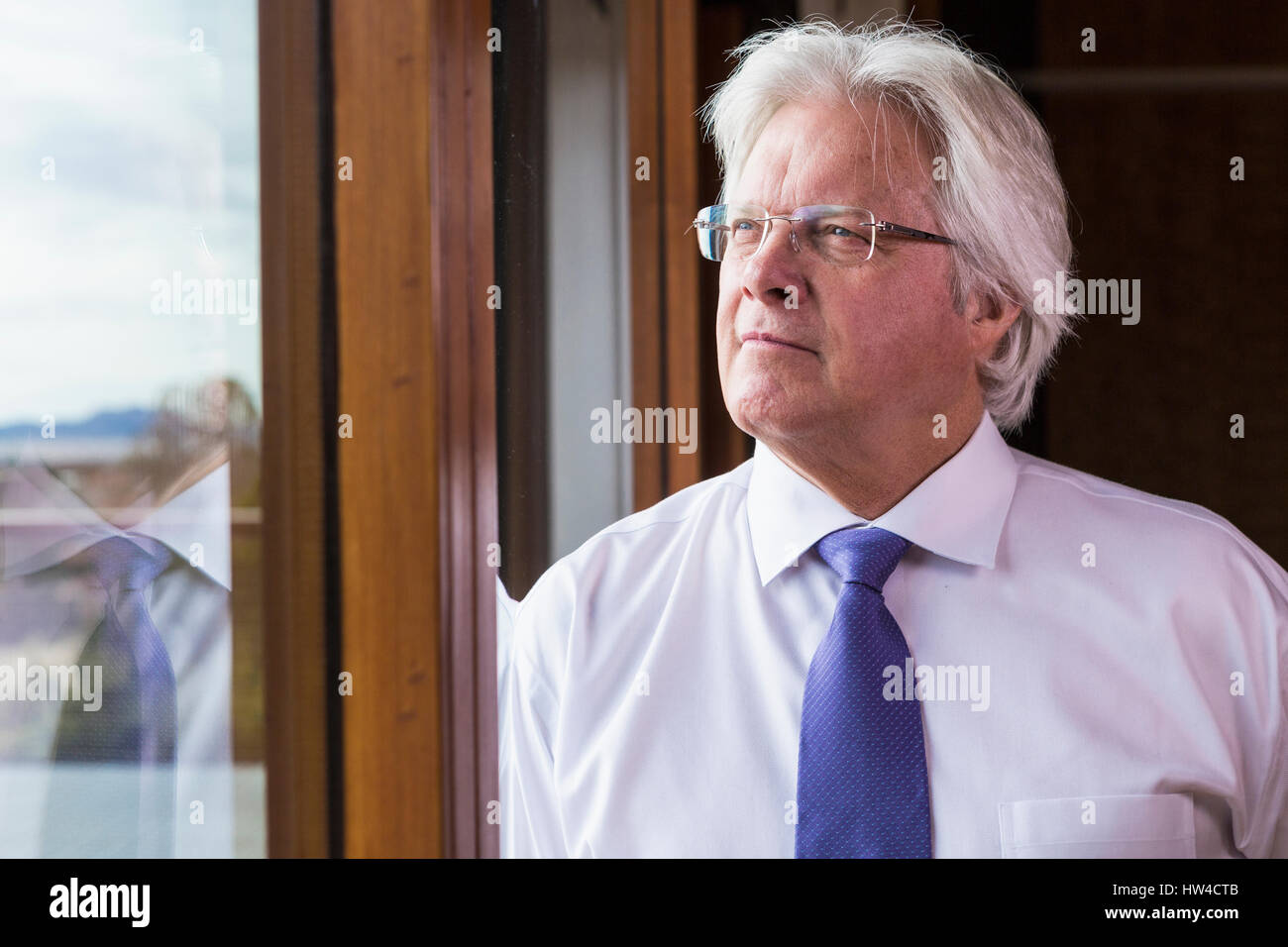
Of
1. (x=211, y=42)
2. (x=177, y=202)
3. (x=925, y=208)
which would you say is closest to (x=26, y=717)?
(x=177, y=202)

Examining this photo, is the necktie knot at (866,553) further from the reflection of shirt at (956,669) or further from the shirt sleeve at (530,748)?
the shirt sleeve at (530,748)

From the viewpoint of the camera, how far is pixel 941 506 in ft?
3.41

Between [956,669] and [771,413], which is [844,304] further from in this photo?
[956,669]

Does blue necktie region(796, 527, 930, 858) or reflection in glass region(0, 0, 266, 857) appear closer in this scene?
blue necktie region(796, 527, 930, 858)

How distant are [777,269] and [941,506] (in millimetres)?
299

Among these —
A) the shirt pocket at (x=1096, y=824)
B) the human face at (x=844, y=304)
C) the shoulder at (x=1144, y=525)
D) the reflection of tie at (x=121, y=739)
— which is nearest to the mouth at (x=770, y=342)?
the human face at (x=844, y=304)

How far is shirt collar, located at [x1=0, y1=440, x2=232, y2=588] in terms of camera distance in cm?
112

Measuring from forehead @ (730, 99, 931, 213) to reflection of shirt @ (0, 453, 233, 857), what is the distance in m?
0.72

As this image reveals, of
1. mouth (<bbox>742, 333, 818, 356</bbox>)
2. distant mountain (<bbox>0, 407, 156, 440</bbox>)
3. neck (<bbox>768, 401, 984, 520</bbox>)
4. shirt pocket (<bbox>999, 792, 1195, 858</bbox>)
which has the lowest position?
shirt pocket (<bbox>999, 792, 1195, 858</bbox>)

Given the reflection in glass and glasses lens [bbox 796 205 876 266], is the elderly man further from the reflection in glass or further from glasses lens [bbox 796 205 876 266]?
the reflection in glass

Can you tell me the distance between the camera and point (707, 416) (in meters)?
1.07

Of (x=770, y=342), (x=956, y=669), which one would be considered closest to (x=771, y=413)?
(x=770, y=342)

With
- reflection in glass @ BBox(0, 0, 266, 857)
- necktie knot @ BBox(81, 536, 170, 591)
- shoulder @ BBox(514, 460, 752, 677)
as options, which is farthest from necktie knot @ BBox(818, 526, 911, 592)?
necktie knot @ BBox(81, 536, 170, 591)
